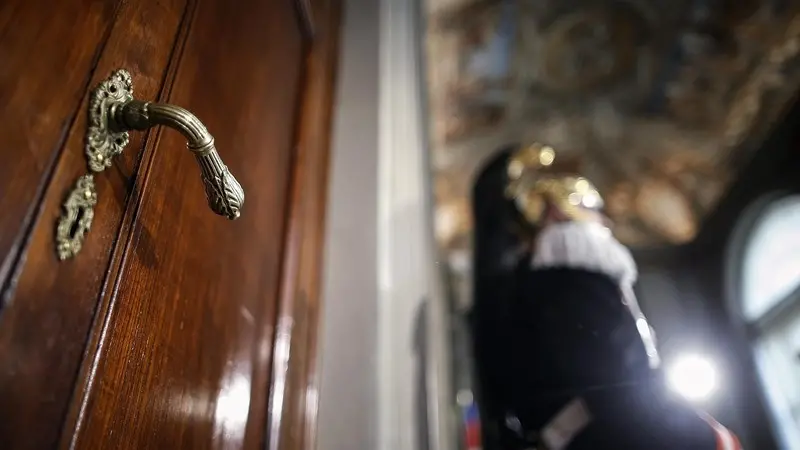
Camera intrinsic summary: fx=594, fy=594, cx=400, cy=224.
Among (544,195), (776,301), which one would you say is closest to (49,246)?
(544,195)

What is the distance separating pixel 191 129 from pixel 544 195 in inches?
43.8

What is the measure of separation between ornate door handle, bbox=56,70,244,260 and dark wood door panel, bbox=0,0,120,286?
1 centimetres

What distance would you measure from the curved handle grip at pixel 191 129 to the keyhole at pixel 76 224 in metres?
0.04

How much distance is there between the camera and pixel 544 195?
51.5 inches

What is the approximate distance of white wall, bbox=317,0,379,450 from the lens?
1.87ft

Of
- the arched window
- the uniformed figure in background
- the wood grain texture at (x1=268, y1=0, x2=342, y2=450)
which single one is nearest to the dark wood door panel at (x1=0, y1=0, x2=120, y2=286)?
the wood grain texture at (x1=268, y1=0, x2=342, y2=450)

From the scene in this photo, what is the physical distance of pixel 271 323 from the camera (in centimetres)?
49

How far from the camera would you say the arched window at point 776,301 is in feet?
8.38

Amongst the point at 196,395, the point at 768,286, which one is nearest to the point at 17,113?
the point at 196,395

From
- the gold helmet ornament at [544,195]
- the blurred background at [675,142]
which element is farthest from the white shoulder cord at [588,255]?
the blurred background at [675,142]

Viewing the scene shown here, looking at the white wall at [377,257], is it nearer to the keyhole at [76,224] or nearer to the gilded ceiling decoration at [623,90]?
the keyhole at [76,224]

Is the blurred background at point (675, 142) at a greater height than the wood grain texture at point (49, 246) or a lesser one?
greater

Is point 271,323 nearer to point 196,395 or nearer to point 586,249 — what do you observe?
point 196,395

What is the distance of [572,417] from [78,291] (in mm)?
833
